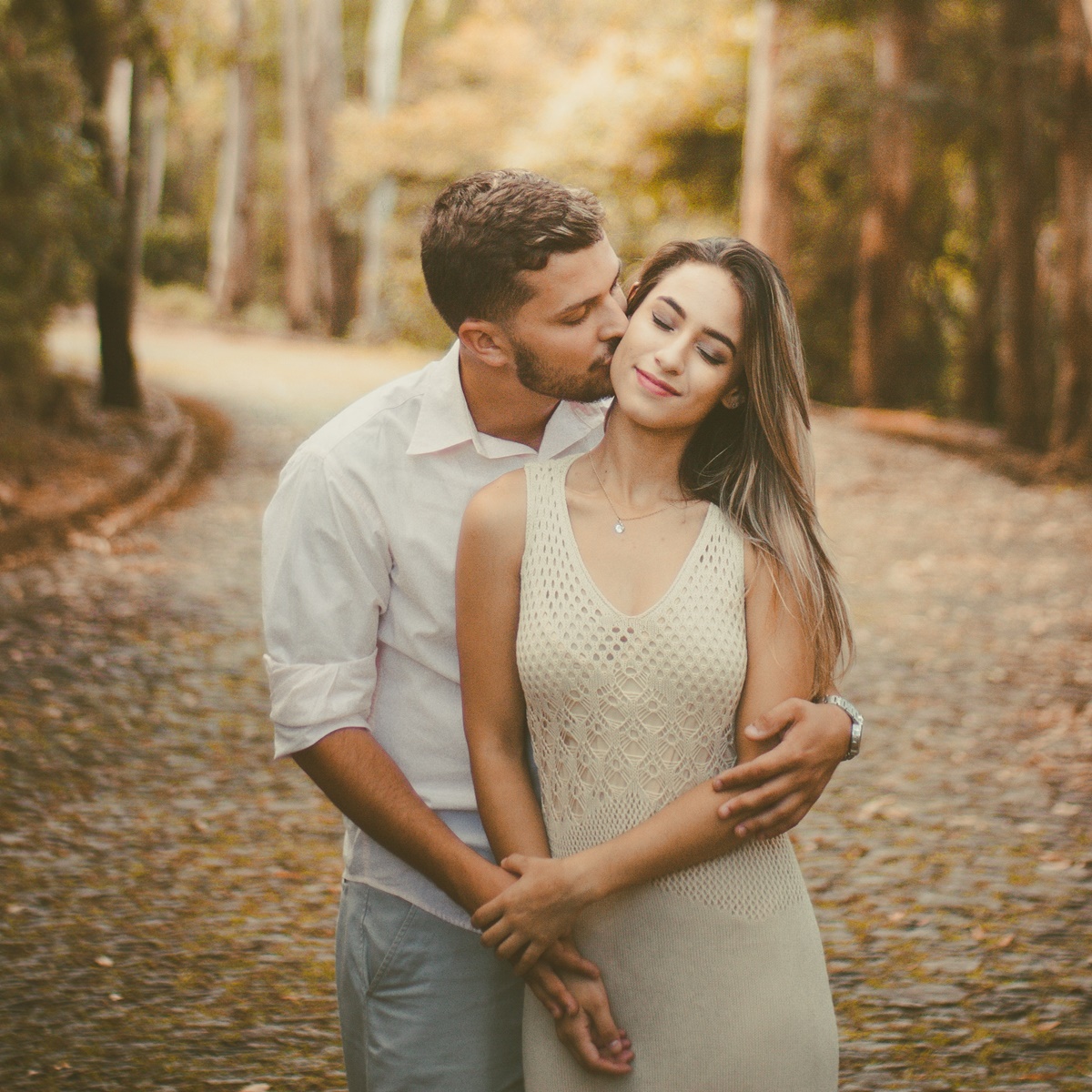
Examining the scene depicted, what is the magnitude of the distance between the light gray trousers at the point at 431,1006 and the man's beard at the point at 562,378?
0.92m

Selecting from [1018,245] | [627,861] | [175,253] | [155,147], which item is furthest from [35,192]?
[155,147]

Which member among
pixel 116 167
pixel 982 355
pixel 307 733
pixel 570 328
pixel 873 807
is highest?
pixel 570 328

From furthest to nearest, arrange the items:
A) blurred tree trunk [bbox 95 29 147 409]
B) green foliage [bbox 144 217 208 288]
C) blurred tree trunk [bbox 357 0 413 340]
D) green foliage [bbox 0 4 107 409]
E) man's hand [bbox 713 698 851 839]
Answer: green foliage [bbox 144 217 208 288], blurred tree trunk [bbox 357 0 413 340], blurred tree trunk [bbox 95 29 147 409], green foliage [bbox 0 4 107 409], man's hand [bbox 713 698 851 839]

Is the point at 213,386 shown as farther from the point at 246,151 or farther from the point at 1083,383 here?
the point at 246,151

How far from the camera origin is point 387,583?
89.8 inches

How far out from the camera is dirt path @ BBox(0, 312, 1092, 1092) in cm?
371

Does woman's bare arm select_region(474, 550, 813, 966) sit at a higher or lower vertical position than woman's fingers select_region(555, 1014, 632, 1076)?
higher

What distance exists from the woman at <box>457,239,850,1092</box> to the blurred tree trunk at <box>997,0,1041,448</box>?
1404 cm

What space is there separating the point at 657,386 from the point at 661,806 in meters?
0.67

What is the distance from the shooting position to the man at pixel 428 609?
219 centimetres

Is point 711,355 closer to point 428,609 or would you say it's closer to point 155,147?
point 428,609

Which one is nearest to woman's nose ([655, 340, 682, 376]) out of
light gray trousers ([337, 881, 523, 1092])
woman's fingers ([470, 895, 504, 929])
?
woman's fingers ([470, 895, 504, 929])

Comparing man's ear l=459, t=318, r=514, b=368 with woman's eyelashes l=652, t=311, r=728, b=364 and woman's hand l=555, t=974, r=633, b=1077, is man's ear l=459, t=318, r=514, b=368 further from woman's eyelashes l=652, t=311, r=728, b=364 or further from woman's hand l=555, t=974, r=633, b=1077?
woman's hand l=555, t=974, r=633, b=1077

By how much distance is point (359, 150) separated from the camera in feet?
90.2
